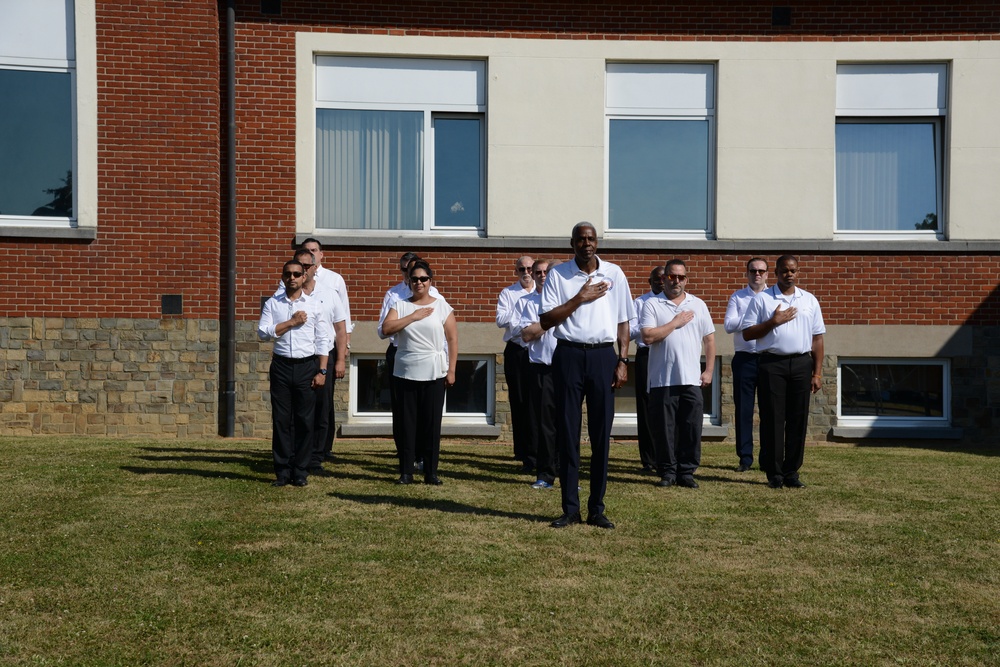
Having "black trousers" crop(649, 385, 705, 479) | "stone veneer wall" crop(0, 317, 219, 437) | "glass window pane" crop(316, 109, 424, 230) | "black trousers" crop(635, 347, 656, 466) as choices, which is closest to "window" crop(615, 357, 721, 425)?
"black trousers" crop(635, 347, 656, 466)

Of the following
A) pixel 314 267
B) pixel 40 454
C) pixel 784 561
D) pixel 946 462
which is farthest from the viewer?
pixel 946 462

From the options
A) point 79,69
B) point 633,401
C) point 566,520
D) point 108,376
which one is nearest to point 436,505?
point 566,520

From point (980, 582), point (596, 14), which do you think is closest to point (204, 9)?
point (596, 14)

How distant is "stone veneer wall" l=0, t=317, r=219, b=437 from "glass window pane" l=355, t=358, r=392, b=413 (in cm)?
177

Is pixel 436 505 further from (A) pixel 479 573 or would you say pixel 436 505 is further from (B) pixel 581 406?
(A) pixel 479 573

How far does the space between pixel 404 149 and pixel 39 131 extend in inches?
172

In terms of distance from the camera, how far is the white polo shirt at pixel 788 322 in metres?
9.02

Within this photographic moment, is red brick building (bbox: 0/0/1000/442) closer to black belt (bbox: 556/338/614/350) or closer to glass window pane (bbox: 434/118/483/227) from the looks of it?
glass window pane (bbox: 434/118/483/227)

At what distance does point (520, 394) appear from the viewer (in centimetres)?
1037

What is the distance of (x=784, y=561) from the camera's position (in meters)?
6.09

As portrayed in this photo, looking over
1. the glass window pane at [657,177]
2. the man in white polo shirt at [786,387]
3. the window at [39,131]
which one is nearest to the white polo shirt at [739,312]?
the man in white polo shirt at [786,387]

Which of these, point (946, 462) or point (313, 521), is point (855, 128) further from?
point (313, 521)

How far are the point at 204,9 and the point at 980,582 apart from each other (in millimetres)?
10536

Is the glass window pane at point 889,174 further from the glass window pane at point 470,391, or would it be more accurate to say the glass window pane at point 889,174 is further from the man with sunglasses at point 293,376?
the man with sunglasses at point 293,376
